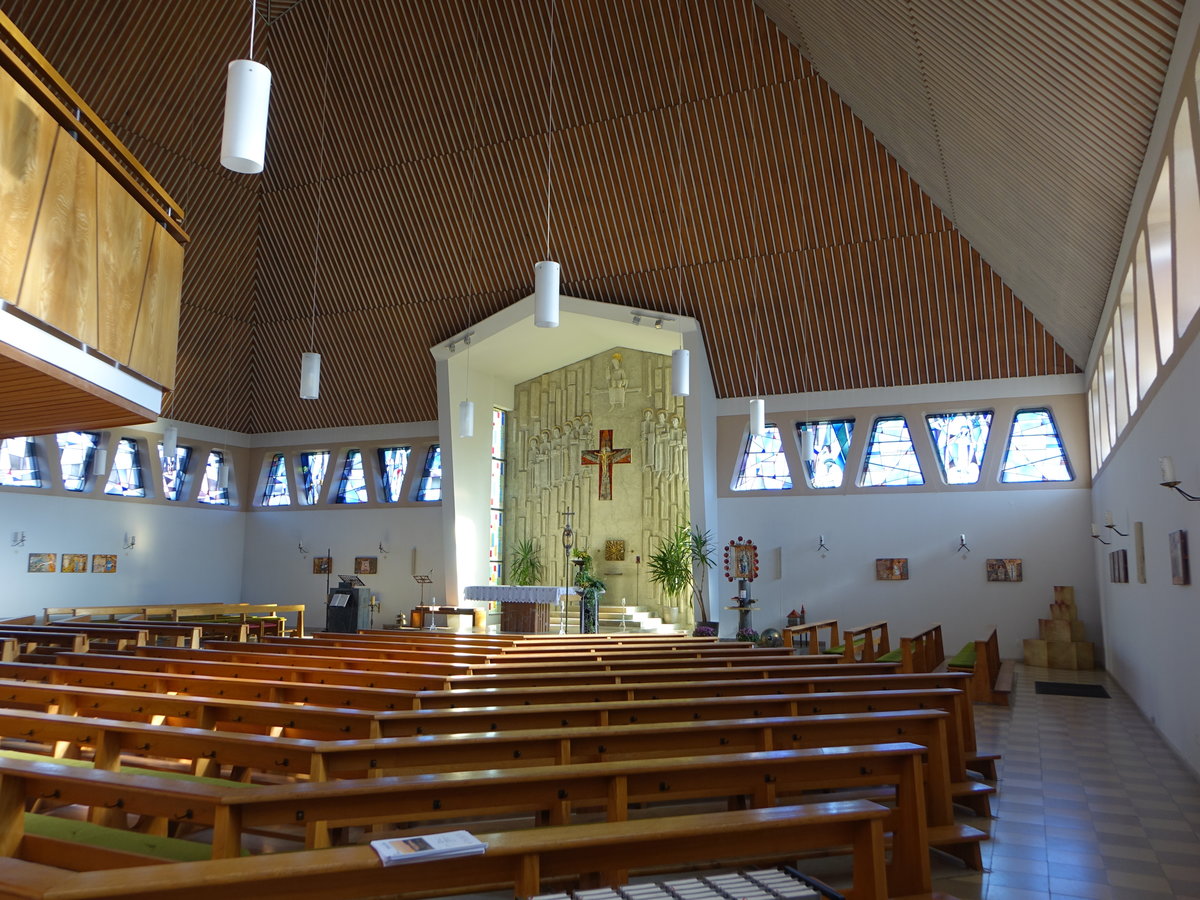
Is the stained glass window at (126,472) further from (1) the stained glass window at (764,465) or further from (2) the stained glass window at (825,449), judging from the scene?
(2) the stained glass window at (825,449)

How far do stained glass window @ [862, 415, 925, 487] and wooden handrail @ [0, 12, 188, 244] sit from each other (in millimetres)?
10095

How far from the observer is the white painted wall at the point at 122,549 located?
13.5m

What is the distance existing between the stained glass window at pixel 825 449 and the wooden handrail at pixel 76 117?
958 centimetres

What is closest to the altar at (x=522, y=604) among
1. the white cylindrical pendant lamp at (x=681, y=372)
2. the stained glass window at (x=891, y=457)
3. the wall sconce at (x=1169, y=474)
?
the white cylindrical pendant lamp at (x=681, y=372)

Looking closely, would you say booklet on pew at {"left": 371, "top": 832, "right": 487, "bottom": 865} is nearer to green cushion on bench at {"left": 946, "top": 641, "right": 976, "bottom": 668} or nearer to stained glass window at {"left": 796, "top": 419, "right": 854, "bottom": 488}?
green cushion on bench at {"left": 946, "top": 641, "right": 976, "bottom": 668}

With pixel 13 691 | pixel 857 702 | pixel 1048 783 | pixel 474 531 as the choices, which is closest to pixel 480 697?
pixel 857 702

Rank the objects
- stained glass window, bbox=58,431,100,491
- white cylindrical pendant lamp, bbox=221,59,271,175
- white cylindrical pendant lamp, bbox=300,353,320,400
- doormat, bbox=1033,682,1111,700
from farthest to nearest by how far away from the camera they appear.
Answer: stained glass window, bbox=58,431,100,491 → white cylindrical pendant lamp, bbox=300,353,320,400 → doormat, bbox=1033,682,1111,700 → white cylindrical pendant lamp, bbox=221,59,271,175

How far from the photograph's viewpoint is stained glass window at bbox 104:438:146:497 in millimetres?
15273

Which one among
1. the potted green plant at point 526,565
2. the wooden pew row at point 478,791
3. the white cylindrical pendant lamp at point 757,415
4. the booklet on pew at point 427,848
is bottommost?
the wooden pew row at point 478,791

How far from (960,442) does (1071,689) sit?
179 inches

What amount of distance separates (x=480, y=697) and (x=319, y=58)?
10467mm

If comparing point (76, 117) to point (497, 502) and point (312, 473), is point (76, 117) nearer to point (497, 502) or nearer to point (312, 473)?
point (497, 502)

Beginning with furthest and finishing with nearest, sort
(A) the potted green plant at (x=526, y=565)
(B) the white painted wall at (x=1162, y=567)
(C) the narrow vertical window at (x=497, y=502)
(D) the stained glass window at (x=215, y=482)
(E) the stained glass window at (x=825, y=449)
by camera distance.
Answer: (D) the stained glass window at (x=215, y=482) < (C) the narrow vertical window at (x=497, y=502) < (A) the potted green plant at (x=526, y=565) < (E) the stained glass window at (x=825, y=449) < (B) the white painted wall at (x=1162, y=567)

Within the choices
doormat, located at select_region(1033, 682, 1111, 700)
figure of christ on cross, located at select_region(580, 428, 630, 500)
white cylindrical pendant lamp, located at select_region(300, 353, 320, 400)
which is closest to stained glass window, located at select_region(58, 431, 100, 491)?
white cylindrical pendant lamp, located at select_region(300, 353, 320, 400)
